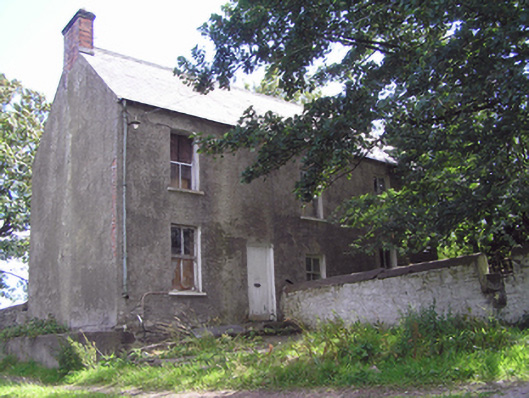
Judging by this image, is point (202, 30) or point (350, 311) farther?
point (350, 311)

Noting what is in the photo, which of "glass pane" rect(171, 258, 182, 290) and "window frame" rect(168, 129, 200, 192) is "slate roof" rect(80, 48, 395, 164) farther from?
"glass pane" rect(171, 258, 182, 290)

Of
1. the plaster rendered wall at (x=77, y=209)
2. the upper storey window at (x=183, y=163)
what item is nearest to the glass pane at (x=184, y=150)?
the upper storey window at (x=183, y=163)

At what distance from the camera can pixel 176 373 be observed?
9.63 metres

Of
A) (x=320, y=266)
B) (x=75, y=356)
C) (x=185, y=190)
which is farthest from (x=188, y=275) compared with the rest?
(x=320, y=266)

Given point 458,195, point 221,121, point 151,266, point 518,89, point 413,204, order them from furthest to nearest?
point 221,121 → point 151,266 → point 413,204 → point 458,195 → point 518,89

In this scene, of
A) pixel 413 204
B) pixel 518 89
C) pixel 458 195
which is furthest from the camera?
pixel 413 204

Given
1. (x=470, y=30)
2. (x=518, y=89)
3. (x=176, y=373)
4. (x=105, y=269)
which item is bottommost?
(x=176, y=373)

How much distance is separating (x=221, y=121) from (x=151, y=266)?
4.84 m

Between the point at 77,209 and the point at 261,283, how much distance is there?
5.78 m

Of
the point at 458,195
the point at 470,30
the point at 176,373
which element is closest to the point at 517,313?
the point at 458,195

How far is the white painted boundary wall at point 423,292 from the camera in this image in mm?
11289

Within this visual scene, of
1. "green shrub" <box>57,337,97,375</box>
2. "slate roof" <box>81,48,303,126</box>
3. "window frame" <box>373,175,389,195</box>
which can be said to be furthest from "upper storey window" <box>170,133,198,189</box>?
"window frame" <box>373,175,389,195</box>

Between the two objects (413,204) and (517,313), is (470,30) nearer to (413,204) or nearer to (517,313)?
(413,204)

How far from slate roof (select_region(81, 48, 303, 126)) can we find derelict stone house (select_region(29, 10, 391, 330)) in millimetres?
68
